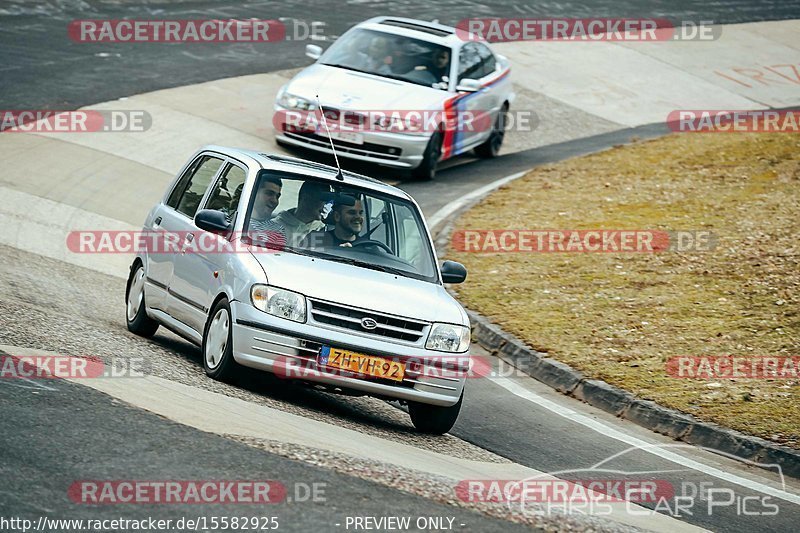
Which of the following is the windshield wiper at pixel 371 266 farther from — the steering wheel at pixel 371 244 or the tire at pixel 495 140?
the tire at pixel 495 140

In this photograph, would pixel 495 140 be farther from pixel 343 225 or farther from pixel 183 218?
pixel 343 225

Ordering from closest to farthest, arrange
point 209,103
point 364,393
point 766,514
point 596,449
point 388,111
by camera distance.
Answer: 1. point 766,514
2. point 364,393
3. point 596,449
4. point 388,111
5. point 209,103

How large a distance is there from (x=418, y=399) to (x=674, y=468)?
1.87 meters

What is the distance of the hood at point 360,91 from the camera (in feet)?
59.1

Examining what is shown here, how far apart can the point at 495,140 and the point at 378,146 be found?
4043mm

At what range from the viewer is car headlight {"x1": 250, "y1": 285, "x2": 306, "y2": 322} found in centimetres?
851

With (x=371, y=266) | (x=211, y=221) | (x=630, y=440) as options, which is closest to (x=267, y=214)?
(x=211, y=221)

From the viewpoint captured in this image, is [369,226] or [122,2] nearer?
[369,226]

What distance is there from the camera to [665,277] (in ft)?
47.4

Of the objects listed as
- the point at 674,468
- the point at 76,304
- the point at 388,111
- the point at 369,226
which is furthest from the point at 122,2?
the point at 674,468

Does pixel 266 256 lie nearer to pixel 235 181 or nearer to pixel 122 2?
pixel 235 181

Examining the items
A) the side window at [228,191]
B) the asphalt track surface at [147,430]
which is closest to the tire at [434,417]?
the asphalt track surface at [147,430]

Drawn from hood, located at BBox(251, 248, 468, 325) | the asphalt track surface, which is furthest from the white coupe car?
hood, located at BBox(251, 248, 468, 325)

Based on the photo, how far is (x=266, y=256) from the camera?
900cm
